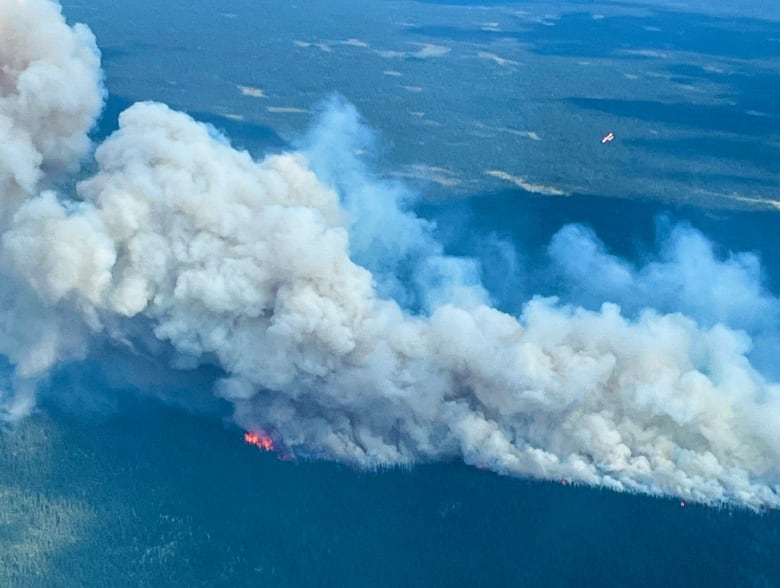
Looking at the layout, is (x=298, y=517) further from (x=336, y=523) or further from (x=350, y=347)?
(x=350, y=347)

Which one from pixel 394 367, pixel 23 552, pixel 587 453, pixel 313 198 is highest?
pixel 313 198

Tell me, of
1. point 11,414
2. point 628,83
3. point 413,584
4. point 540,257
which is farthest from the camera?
point 628,83

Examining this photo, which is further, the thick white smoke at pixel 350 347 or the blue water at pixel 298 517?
the thick white smoke at pixel 350 347

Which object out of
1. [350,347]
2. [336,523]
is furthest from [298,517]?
[350,347]

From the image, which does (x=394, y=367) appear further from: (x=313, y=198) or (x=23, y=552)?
(x=23, y=552)

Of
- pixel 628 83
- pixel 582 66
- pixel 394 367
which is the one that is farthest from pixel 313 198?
pixel 582 66
